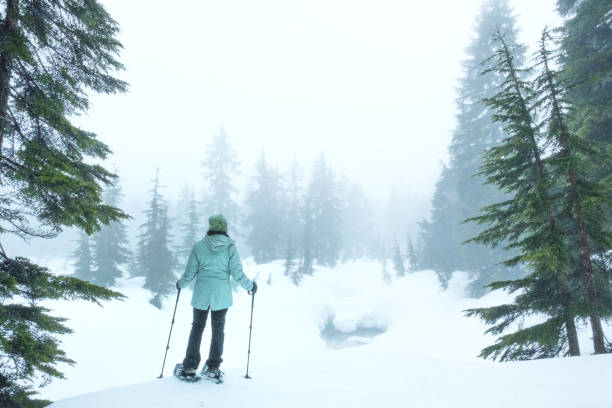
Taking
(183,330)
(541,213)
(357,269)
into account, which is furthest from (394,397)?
(357,269)

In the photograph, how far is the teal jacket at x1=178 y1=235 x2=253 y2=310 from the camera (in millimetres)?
5469

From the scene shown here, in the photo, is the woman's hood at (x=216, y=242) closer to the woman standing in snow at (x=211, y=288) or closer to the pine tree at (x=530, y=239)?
the woman standing in snow at (x=211, y=288)

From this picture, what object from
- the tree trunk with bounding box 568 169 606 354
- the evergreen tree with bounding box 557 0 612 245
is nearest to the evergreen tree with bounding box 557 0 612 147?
the evergreen tree with bounding box 557 0 612 245

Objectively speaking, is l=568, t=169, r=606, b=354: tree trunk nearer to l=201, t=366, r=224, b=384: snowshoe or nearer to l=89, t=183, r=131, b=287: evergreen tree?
l=201, t=366, r=224, b=384: snowshoe

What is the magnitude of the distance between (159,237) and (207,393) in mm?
27027

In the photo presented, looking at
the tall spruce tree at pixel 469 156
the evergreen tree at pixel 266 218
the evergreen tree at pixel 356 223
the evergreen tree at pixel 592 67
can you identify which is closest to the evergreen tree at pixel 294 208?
the evergreen tree at pixel 266 218

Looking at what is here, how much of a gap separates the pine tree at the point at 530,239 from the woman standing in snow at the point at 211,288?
555cm

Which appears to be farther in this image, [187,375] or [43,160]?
[187,375]

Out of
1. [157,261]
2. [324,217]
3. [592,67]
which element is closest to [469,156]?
[592,67]

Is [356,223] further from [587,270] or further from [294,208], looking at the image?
[587,270]

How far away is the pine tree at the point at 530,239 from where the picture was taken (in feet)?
21.3

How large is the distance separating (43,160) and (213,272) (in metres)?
2.98

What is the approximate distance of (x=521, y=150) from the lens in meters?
7.25

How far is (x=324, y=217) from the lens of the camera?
47.9 meters
